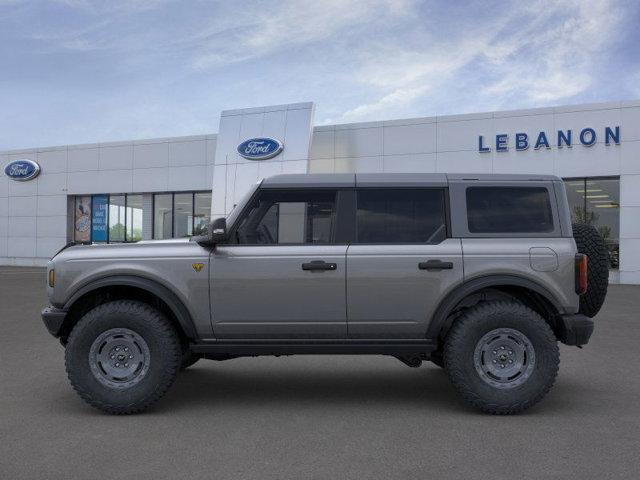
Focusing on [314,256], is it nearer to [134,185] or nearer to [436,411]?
[436,411]

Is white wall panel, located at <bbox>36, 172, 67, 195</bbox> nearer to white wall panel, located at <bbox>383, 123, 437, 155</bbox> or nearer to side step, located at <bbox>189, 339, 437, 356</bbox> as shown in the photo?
white wall panel, located at <bbox>383, 123, 437, 155</bbox>

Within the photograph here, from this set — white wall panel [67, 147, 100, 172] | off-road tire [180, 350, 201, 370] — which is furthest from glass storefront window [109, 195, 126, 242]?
off-road tire [180, 350, 201, 370]

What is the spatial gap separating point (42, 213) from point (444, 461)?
3124 centimetres

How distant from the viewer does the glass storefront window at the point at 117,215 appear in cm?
3038

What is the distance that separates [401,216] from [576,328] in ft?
5.45

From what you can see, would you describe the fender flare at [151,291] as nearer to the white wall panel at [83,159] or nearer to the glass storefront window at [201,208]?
the glass storefront window at [201,208]

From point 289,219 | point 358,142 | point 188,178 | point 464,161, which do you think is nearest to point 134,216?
point 188,178

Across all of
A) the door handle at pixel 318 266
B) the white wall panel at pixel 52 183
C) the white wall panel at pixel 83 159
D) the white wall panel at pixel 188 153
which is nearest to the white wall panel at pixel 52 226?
the white wall panel at pixel 52 183

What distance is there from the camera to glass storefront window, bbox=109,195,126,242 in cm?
3038

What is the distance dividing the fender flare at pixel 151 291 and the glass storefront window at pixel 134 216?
2559cm

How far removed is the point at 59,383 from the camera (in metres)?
6.25

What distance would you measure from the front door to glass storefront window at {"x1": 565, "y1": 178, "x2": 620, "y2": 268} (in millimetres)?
18417

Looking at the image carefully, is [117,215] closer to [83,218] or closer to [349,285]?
[83,218]

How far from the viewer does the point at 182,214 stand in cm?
2897
